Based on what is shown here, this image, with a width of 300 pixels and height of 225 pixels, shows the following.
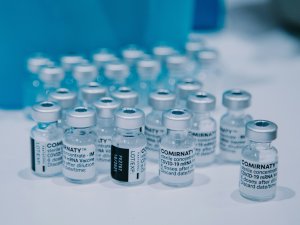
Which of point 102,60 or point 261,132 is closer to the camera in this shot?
point 261,132

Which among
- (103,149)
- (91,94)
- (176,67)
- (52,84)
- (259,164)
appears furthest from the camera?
(176,67)

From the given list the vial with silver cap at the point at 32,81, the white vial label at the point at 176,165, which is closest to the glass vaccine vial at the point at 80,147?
the white vial label at the point at 176,165

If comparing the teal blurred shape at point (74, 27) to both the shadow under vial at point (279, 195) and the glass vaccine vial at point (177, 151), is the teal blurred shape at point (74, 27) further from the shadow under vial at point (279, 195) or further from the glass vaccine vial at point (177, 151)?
the shadow under vial at point (279, 195)

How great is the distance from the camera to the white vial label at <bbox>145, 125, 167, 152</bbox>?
1015 mm

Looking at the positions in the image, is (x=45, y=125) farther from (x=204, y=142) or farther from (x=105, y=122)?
(x=204, y=142)

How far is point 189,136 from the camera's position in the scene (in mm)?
950

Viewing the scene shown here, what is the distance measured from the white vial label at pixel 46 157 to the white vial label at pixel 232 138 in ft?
0.88

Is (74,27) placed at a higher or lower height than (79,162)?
higher

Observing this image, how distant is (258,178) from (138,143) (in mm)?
180

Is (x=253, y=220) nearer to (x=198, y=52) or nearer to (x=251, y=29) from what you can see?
(x=198, y=52)

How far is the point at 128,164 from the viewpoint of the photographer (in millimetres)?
909

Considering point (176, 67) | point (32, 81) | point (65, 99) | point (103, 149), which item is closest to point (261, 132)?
point (103, 149)

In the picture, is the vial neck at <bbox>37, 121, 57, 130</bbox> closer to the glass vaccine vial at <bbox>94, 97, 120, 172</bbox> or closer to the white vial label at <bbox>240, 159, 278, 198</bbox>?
the glass vaccine vial at <bbox>94, 97, 120, 172</bbox>

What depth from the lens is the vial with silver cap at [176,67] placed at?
1.30 metres
